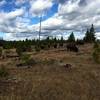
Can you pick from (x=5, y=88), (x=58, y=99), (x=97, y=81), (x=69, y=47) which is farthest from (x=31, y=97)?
(x=69, y=47)

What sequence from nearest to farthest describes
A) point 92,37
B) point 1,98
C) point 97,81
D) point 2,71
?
point 1,98
point 97,81
point 2,71
point 92,37

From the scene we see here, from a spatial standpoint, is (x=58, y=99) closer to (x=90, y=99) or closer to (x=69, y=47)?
(x=90, y=99)

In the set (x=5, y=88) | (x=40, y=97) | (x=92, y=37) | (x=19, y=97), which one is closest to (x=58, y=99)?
(x=40, y=97)

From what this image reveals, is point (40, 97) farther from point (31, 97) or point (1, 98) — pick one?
point (1, 98)

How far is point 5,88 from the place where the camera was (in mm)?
11930

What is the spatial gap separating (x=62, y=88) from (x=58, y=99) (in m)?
2.19

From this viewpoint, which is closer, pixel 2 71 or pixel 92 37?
pixel 2 71

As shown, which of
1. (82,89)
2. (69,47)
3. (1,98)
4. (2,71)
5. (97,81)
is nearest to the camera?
(1,98)

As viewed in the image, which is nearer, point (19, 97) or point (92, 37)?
point (19, 97)

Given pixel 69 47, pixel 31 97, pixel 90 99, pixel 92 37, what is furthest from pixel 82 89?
pixel 92 37

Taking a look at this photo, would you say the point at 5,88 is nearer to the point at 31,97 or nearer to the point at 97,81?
the point at 31,97

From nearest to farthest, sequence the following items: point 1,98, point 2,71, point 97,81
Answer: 1. point 1,98
2. point 97,81
3. point 2,71

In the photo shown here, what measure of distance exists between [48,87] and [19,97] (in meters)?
2.69

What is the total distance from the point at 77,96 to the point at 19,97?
2338mm
